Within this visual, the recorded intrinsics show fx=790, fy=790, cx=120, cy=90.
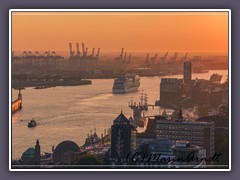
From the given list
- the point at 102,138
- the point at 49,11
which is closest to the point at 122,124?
the point at 102,138

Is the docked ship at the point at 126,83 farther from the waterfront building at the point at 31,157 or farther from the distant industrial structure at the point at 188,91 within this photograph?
the waterfront building at the point at 31,157

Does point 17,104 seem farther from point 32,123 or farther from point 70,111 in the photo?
point 70,111

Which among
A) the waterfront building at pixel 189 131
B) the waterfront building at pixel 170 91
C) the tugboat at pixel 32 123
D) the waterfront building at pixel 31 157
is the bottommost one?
the waterfront building at pixel 31 157

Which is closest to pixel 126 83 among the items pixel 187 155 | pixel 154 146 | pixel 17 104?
pixel 154 146

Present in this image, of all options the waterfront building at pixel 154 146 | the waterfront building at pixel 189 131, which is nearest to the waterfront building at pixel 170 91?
the waterfront building at pixel 189 131

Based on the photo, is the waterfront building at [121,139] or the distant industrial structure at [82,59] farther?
the distant industrial structure at [82,59]

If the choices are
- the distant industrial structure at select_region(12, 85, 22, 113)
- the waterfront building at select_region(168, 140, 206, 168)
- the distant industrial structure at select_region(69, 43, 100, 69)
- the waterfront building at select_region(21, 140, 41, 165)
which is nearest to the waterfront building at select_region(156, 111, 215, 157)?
the waterfront building at select_region(168, 140, 206, 168)
